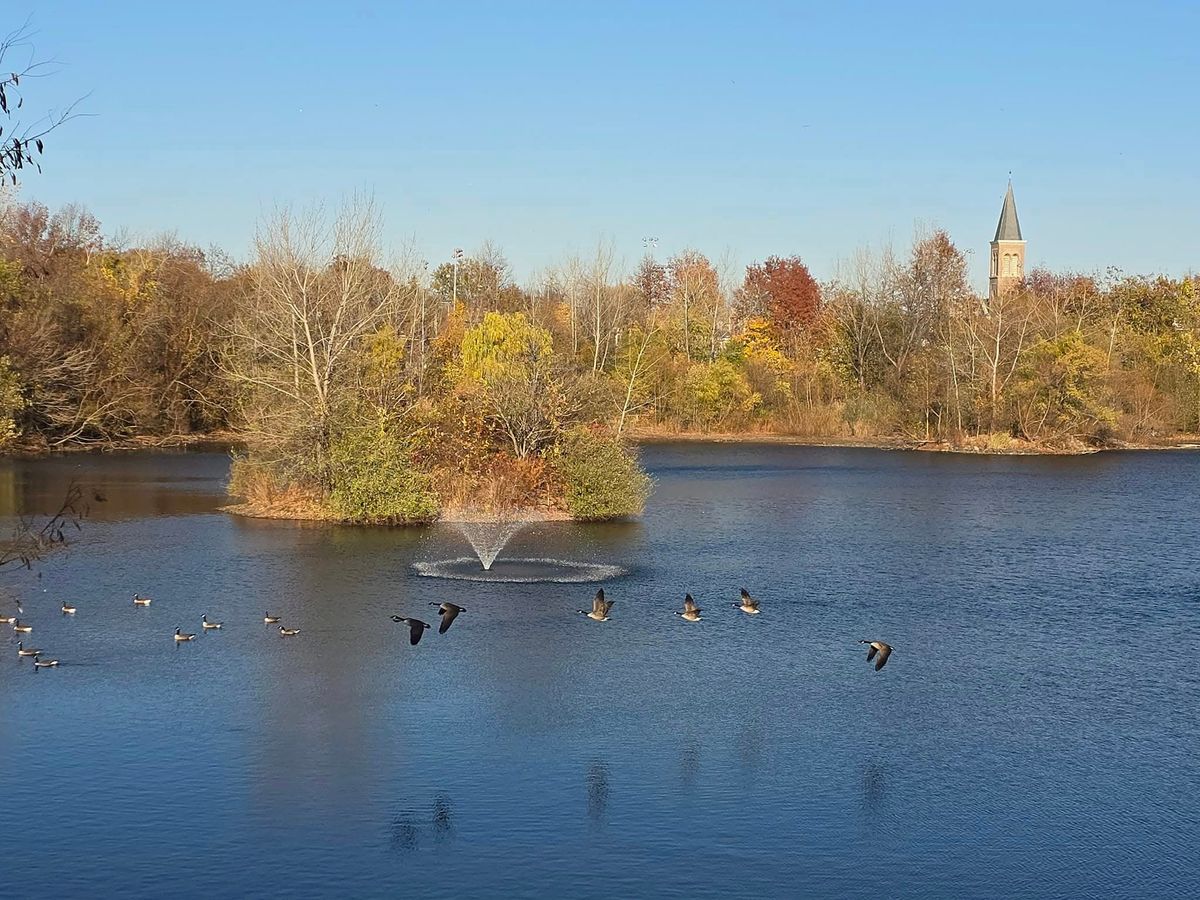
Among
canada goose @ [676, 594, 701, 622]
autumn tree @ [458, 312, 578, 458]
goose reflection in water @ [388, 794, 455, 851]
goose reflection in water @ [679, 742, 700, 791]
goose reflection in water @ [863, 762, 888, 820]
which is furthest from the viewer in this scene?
autumn tree @ [458, 312, 578, 458]

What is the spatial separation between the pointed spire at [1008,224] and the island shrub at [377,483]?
12211cm

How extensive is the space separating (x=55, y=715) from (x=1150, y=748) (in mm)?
18448

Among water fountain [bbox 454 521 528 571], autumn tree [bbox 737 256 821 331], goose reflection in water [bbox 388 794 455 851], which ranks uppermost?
autumn tree [bbox 737 256 821 331]

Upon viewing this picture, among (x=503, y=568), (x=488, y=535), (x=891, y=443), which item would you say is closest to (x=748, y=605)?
(x=503, y=568)

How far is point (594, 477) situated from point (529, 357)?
255 inches

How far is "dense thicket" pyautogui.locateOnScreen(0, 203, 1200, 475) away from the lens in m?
46.0

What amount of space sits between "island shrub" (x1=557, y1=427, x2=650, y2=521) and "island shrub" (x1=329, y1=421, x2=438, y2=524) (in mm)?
4749

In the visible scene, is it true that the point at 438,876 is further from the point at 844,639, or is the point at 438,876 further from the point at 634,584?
the point at 634,584

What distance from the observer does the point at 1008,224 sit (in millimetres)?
152500

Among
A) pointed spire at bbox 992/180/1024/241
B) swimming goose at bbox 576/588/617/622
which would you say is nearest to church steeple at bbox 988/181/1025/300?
pointed spire at bbox 992/180/1024/241

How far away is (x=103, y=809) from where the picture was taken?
61.5 feet

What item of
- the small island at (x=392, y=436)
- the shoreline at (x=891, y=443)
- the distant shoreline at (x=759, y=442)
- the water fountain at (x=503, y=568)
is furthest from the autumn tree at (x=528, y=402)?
the shoreline at (x=891, y=443)

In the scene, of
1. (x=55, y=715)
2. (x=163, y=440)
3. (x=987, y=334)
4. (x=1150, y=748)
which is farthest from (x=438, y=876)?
(x=987, y=334)

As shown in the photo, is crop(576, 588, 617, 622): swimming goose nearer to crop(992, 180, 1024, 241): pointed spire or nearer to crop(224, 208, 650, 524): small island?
crop(224, 208, 650, 524): small island
